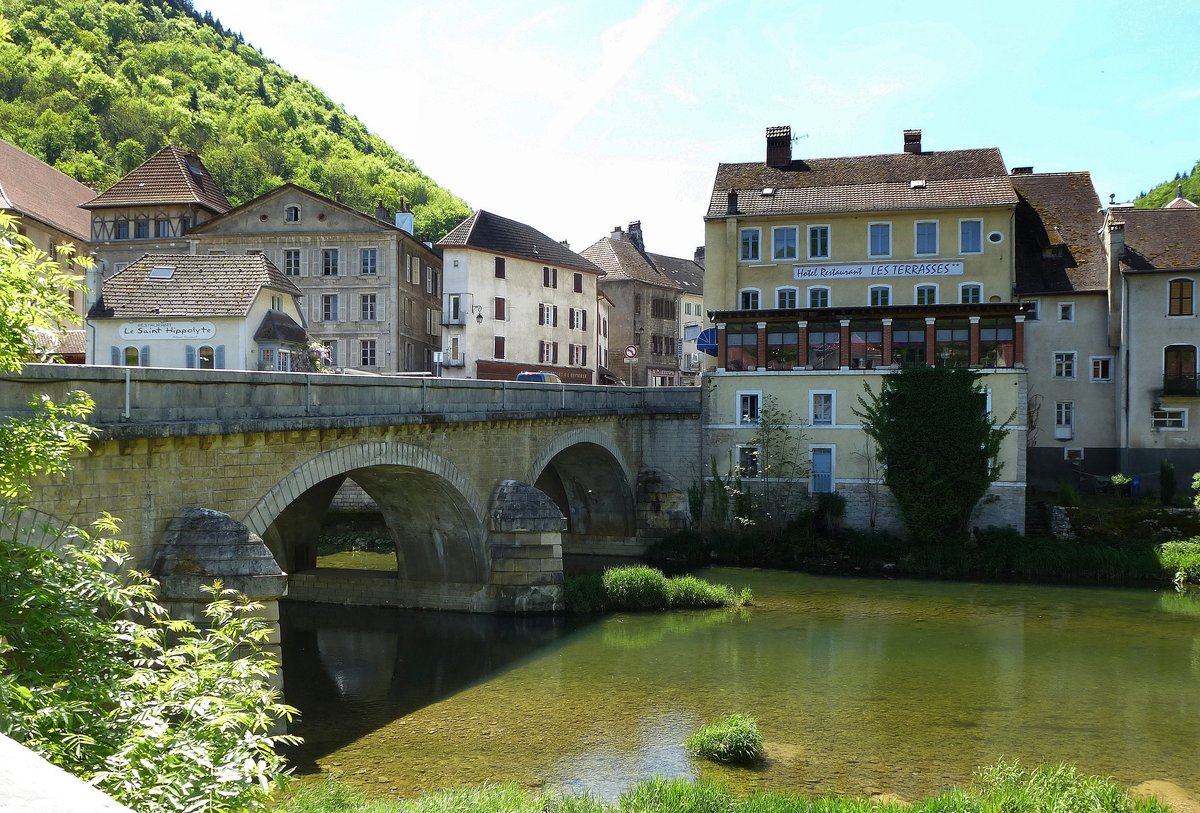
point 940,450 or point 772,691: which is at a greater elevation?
point 940,450

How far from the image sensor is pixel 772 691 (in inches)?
749

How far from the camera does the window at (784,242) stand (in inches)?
1608

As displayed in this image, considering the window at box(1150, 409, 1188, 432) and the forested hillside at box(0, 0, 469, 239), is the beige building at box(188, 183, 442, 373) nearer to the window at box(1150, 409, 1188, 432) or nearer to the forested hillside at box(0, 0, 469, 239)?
the window at box(1150, 409, 1188, 432)

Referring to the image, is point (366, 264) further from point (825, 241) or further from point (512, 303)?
point (825, 241)

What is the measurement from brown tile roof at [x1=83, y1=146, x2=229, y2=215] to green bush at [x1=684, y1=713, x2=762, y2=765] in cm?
4711

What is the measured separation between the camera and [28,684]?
7.04 meters

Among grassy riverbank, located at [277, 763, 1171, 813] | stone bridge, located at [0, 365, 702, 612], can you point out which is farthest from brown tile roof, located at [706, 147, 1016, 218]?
grassy riverbank, located at [277, 763, 1171, 813]

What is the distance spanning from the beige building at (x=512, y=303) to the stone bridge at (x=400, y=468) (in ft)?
51.1

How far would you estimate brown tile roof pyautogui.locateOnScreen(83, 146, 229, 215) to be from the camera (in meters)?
54.6

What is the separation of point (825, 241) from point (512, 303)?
1968cm

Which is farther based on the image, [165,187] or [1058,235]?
[165,187]

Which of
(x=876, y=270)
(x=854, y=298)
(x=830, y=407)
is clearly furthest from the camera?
(x=854, y=298)

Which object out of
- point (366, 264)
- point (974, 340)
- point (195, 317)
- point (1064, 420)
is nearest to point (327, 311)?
point (366, 264)

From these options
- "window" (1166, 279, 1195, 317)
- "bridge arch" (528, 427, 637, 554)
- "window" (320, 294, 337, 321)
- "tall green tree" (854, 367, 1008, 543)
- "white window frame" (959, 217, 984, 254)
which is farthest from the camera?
"window" (320, 294, 337, 321)
